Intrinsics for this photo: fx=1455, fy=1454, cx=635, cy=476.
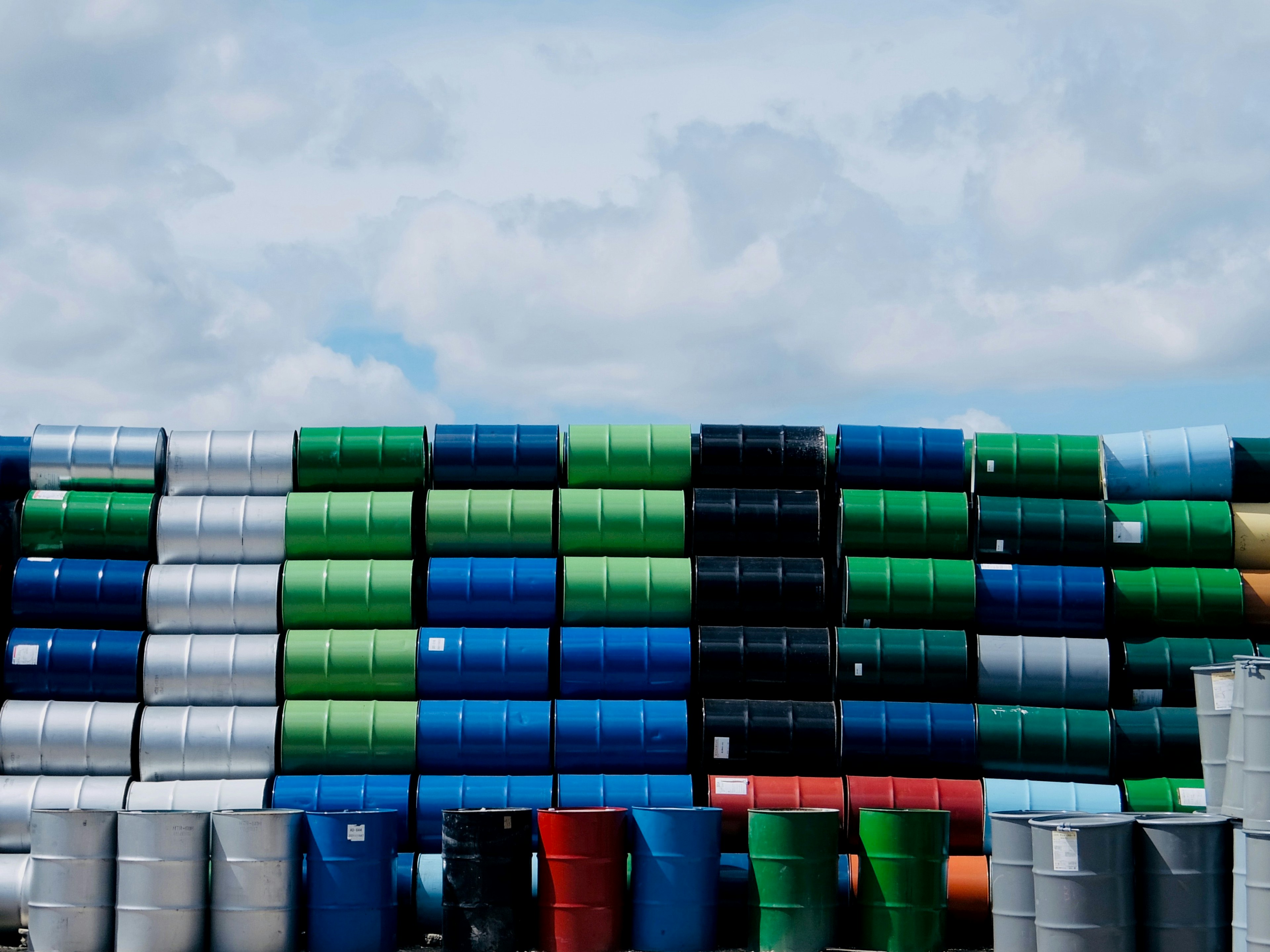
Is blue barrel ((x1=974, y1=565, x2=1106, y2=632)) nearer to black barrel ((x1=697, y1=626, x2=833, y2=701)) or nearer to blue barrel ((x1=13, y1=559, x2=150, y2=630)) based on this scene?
black barrel ((x1=697, y1=626, x2=833, y2=701))

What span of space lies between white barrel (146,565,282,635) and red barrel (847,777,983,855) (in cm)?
523

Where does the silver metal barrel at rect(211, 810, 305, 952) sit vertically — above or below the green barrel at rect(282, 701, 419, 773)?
below

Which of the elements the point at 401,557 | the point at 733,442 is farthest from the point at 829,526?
the point at 401,557

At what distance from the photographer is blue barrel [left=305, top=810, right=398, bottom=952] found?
10695 millimetres

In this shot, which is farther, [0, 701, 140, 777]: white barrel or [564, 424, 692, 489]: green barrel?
[564, 424, 692, 489]: green barrel

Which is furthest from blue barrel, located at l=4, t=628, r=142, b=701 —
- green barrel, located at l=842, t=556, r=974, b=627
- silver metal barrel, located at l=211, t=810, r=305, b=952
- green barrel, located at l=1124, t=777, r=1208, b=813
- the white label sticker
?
green barrel, located at l=1124, t=777, r=1208, b=813

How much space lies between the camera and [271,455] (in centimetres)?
1316

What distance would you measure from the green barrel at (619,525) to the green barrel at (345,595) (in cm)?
148

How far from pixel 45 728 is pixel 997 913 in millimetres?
7916

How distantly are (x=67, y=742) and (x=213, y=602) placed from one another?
1.65 m

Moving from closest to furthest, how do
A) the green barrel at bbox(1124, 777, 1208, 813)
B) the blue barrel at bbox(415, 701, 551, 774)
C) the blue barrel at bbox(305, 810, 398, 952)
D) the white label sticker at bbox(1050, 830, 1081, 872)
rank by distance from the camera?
the white label sticker at bbox(1050, 830, 1081, 872)
the blue barrel at bbox(305, 810, 398, 952)
the green barrel at bbox(1124, 777, 1208, 813)
the blue barrel at bbox(415, 701, 551, 774)

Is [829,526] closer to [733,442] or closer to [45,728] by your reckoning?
[733,442]

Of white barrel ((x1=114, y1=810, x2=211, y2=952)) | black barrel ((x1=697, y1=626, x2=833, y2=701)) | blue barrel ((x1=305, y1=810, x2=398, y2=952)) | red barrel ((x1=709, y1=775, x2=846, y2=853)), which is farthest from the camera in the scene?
black barrel ((x1=697, y1=626, x2=833, y2=701))

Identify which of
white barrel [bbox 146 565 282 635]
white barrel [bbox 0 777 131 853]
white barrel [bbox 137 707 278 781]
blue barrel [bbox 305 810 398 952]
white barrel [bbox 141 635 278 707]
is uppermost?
white barrel [bbox 146 565 282 635]
